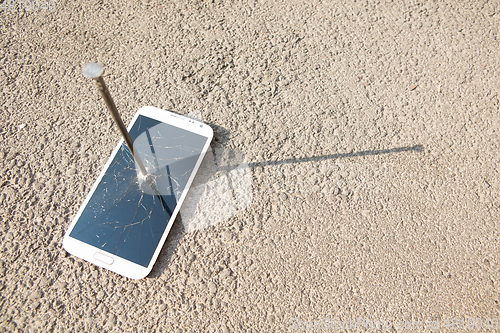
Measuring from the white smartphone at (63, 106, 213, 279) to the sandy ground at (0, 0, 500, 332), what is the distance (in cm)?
6

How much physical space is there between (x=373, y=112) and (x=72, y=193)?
4.38ft

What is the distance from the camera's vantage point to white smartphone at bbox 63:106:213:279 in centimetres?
124

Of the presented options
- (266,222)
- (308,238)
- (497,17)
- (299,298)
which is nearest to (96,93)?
(266,222)

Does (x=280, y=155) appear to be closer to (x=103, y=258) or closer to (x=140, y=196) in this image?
(x=140, y=196)

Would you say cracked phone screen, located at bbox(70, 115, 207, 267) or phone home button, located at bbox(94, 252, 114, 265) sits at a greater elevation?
cracked phone screen, located at bbox(70, 115, 207, 267)

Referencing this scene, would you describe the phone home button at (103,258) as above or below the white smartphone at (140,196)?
below

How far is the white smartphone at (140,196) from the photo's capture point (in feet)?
4.05

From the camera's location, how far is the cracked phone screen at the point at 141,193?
1247mm

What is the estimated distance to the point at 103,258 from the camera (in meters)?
1.22

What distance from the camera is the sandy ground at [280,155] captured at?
123cm

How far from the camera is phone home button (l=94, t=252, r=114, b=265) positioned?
1217 millimetres

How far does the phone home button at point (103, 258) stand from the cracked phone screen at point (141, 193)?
0.08 ft

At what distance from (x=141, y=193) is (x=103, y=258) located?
0.27 metres

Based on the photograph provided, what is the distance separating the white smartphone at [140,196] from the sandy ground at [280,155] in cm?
6
